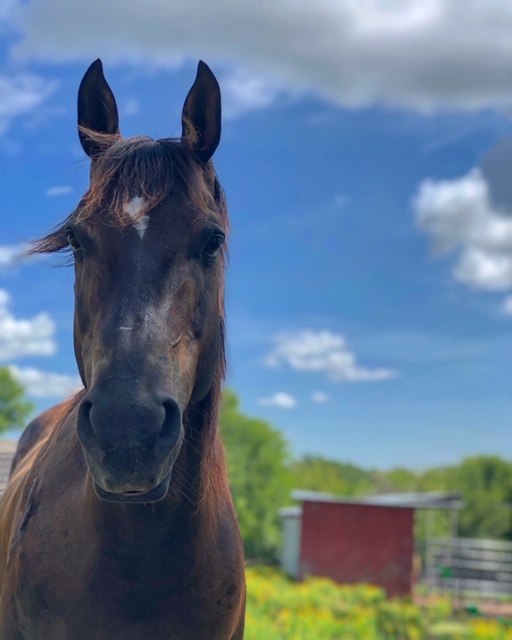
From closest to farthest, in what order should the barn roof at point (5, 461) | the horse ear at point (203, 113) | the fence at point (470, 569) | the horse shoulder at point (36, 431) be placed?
1. the horse ear at point (203, 113)
2. the horse shoulder at point (36, 431)
3. the barn roof at point (5, 461)
4. the fence at point (470, 569)

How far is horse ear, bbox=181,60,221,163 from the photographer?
10.2 ft

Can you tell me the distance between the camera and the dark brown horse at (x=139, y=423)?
7.65 ft

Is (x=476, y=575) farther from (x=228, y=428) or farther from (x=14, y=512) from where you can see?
(x=14, y=512)

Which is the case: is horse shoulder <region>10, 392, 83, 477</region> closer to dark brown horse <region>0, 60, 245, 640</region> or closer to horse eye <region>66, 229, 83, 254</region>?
dark brown horse <region>0, 60, 245, 640</region>

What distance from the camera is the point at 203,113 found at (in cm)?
316

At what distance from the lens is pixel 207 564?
301 centimetres

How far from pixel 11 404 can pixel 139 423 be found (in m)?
29.8

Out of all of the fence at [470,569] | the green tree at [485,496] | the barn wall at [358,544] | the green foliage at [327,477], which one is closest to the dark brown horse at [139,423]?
the fence at [470,569]

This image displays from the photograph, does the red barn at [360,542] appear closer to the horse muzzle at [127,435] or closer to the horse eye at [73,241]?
the horse eye at [73,241]

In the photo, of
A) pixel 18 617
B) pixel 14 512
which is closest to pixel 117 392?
pixel 18 617

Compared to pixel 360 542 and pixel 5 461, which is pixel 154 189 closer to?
pixel 5 461

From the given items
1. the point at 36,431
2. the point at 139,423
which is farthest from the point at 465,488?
the point at 139,423

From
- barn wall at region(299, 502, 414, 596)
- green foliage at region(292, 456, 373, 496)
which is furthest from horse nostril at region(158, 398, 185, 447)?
green foliage at region(292, 456, 373, 496)

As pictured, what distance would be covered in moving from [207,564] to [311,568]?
28648 mm
